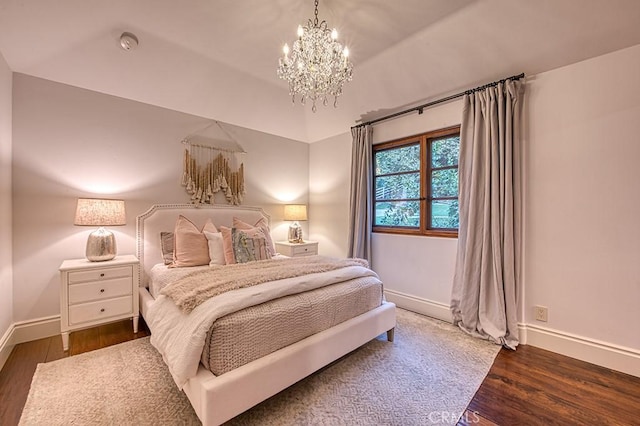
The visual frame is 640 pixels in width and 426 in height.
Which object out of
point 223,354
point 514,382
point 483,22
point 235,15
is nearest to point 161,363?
point 223,354

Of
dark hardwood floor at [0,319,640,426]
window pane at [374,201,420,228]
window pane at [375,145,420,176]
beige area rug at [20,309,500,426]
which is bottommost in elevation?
dark hardwood floor at [0,319,640,426]

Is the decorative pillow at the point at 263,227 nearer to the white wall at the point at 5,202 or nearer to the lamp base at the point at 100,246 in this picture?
the lamp base at the point at 100,246

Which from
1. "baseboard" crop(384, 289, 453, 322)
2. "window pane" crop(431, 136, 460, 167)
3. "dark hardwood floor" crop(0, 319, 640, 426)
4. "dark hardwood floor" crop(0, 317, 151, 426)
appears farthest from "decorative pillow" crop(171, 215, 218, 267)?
"window pane" crop(431, 136, 460, 167)

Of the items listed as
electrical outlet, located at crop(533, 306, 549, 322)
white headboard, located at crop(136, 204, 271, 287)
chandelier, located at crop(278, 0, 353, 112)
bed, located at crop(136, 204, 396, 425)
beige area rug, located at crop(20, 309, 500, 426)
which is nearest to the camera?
bed, located at crop(136, 204, 396, 425)

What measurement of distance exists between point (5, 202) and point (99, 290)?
1.07 m

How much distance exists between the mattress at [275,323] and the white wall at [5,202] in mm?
2106

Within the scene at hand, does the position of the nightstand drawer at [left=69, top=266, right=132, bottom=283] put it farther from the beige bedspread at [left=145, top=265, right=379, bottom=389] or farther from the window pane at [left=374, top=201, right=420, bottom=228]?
the window pane at [left=374, top=201, right=420, bottom=228]

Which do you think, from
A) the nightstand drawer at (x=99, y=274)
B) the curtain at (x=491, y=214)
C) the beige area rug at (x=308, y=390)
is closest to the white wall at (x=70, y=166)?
the nightstand drawer at (x=99, y=274)

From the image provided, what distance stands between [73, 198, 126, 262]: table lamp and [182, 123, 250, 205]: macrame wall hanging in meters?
0.93

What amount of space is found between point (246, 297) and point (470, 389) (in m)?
1.69

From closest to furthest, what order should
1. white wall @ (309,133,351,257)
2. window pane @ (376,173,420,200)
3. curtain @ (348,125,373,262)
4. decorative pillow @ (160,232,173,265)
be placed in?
decorative pillow @ (160,232,173,265)
window pane @ (376,173,420,200)
curtain @ (348,125,373,262)
white wall @ (309,133,351,257)

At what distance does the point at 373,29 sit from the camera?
2.55 meters

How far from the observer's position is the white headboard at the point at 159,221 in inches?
121

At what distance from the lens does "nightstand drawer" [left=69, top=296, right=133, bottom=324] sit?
7.76ft
